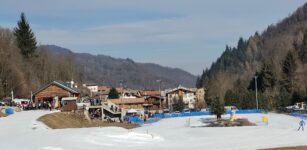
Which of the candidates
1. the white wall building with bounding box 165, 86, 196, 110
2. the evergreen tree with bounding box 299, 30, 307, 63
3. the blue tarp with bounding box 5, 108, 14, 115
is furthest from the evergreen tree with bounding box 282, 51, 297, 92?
the blue tarp with bounding box 5, 108, 14, 115

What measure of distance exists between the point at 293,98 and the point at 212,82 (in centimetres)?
4322

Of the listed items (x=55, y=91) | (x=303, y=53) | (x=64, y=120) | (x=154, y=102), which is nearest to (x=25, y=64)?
(x=55, y=91)

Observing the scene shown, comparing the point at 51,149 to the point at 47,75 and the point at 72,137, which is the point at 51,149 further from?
the point at 47,75

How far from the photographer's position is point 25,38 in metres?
99.9

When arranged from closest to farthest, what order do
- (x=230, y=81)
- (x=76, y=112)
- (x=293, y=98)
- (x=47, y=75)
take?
(x=76, y=112), (x=293, y=98), (x=47, y=75), (x=230, y=81)

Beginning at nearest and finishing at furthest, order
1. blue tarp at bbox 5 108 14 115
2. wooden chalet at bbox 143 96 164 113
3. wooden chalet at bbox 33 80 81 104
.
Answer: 1. blue tarp at bbox 5 108 14 115
2. wooden chalet at bbox 33 80 81 104
3. wooden chalet at bbox 143 96 164 113

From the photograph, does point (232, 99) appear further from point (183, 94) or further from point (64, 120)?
point (64, 120)

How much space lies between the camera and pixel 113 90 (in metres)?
133

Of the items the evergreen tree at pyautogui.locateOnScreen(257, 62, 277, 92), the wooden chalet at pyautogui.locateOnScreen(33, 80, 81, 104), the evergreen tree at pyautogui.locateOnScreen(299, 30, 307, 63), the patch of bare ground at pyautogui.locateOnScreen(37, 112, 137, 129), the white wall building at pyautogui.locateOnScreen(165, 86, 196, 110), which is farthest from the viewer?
the white wall building at pyautogui.locateOnScreen(165, 86, 196, 110)

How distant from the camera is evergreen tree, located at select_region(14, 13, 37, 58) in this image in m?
100

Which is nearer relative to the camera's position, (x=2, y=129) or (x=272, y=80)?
(x=2, y=129)

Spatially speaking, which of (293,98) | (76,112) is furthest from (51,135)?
(293,98)

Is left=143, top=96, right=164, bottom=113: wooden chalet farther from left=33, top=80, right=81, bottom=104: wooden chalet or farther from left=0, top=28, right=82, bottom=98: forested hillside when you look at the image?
left=33, top=80, right=81, bottom=104: wooden chalet

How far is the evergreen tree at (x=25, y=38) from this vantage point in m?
100
